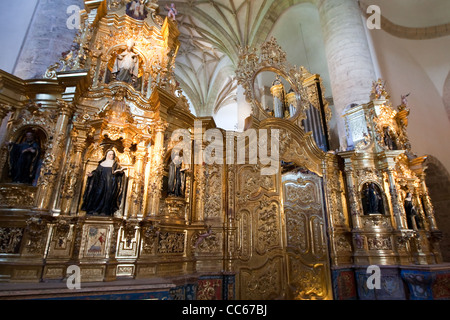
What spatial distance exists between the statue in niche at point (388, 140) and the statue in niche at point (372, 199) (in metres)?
1.40

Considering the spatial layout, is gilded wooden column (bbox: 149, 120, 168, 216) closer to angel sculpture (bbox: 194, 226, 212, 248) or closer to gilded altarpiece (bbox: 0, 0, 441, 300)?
gilded altarpiece (bbox: 0, 0, 441, 300)

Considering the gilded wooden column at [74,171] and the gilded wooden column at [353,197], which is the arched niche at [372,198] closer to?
the gilded wooden column at [353,197]

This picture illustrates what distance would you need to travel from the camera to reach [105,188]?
15.5ft

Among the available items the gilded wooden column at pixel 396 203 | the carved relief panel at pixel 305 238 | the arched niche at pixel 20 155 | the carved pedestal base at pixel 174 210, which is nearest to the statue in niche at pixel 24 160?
the arched niche at pixel 20 155

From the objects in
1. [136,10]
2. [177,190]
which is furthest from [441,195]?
[136,10]

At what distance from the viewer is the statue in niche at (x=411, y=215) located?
6.87 m

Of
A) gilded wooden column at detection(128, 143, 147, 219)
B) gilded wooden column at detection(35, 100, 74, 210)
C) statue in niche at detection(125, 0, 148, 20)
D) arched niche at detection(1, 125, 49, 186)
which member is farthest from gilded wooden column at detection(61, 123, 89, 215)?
statue in niche at detection(125, 0, 148, 20)

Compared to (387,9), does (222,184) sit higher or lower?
lower

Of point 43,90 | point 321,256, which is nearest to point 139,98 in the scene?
point 43,90

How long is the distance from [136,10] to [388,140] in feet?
26.2

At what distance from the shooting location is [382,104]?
7.59 metres

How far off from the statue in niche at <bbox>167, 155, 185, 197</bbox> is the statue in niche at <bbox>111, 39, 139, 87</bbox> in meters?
2.23
